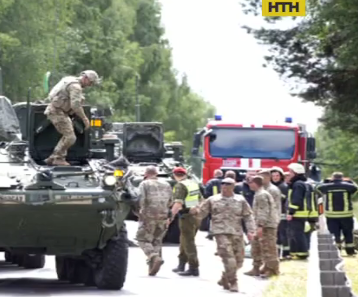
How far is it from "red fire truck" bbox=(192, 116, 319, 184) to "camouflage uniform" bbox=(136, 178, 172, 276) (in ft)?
48.6

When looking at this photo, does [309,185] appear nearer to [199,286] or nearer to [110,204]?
[199,286]

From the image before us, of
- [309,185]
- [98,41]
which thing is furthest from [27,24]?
[309,185]

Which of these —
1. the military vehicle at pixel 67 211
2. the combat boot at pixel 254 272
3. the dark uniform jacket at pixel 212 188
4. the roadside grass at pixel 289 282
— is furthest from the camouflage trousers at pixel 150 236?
the dark uniform jacket at pixel 212 188

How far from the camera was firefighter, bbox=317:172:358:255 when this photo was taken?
2605 cm

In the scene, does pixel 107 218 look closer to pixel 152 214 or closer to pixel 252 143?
pixel 152 214

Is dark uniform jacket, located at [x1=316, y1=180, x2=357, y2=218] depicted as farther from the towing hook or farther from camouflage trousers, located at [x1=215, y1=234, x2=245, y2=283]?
the towing hook

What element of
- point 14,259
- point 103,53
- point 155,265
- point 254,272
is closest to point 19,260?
point 14,259

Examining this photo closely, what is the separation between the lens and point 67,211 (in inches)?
706

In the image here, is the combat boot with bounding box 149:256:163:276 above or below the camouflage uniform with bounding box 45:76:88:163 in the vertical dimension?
below

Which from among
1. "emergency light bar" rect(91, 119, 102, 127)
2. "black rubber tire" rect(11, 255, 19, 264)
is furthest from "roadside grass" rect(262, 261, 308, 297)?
"black rubber tire" rect(11, 255, 19, 264)

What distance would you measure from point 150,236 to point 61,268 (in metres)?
1.41

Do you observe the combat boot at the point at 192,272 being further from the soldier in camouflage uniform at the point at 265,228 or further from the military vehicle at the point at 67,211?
the military vehicle at the point at 67,211

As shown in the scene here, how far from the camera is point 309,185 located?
2409 centimetres

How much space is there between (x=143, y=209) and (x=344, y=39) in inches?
567
